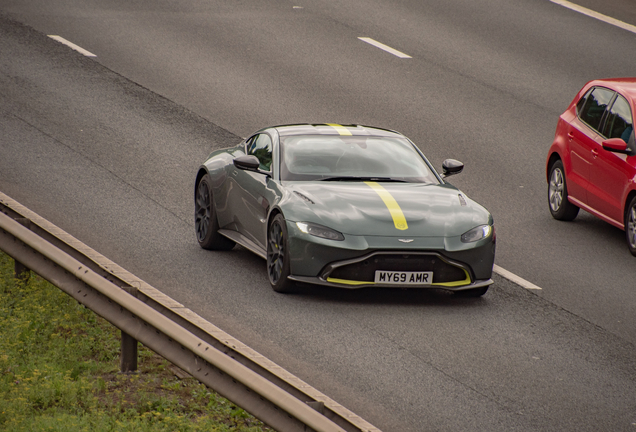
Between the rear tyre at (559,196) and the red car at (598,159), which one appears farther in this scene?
the rear tyre at (559,196)

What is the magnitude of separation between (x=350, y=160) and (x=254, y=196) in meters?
→ 1.04

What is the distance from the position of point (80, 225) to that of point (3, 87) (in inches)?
270

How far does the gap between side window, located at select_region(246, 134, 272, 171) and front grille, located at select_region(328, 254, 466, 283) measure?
5.89 feet

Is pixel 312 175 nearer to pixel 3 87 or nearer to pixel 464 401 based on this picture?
pixel 464 401

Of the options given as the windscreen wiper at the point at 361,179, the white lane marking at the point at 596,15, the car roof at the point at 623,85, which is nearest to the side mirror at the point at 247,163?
the windscreen wiper at the point at 361,179

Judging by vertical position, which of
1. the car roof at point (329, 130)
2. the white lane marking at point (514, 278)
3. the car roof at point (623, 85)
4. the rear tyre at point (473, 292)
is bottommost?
the white lane marking at point (514, 278)

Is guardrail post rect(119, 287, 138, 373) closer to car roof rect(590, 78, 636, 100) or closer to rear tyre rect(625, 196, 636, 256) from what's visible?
rear tyre rect(625, 196, 636, 256)

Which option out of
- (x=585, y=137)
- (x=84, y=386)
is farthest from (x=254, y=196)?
(x=585, y=137)

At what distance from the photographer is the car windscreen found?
9.92 m

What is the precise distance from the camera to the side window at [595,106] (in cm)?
1244

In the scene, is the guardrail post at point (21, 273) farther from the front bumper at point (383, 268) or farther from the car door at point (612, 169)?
the car door at point (612, 169)

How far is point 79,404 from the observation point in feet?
20.7

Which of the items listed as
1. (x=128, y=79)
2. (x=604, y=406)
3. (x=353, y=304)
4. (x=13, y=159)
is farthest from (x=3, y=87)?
(x=604, y=406)

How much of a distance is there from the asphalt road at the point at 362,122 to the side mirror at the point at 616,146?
1.13m
